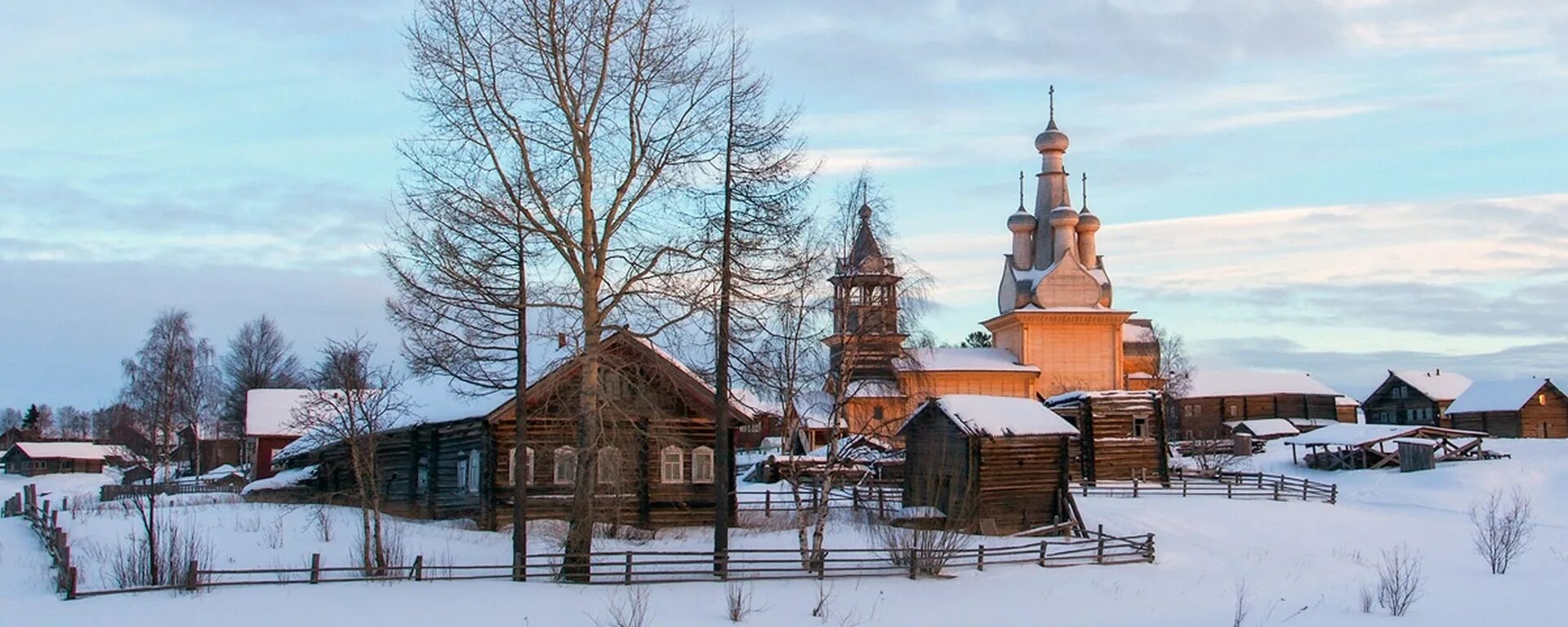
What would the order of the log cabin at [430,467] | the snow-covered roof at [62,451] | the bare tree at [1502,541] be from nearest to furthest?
1. the bare tree at [1502,541]
2. the log cabin at [430,467]
3. the snow-covered roof at [62,451]

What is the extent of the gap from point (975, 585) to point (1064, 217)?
167ft

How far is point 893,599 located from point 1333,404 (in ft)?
265

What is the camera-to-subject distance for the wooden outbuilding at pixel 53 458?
9856 cm

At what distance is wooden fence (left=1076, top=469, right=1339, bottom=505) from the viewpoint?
46656mm

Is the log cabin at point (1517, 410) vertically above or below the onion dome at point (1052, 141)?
below

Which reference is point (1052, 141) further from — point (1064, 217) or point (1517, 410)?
point (1517, 410)

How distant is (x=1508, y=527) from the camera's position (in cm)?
3034

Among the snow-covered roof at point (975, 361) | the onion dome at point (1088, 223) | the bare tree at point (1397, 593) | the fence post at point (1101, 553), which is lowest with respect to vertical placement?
the bare tree at point (1397, 593)

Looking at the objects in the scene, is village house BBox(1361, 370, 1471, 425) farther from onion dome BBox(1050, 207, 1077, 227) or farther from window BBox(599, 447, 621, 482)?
window BBox(599, 447, 621, 482)

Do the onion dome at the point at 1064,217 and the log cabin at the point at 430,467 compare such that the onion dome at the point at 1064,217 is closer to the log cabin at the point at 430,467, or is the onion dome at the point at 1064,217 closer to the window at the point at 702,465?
the window at the point at 702,465

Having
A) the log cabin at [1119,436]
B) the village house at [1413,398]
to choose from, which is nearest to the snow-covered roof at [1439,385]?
the village house at [1413,398]

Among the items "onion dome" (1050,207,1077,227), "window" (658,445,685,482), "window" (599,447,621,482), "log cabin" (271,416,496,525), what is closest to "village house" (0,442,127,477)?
"log cabin" (271,416,496,525)

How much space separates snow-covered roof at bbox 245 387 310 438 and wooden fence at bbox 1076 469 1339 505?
3382cm

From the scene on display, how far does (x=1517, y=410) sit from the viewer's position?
76.2m
